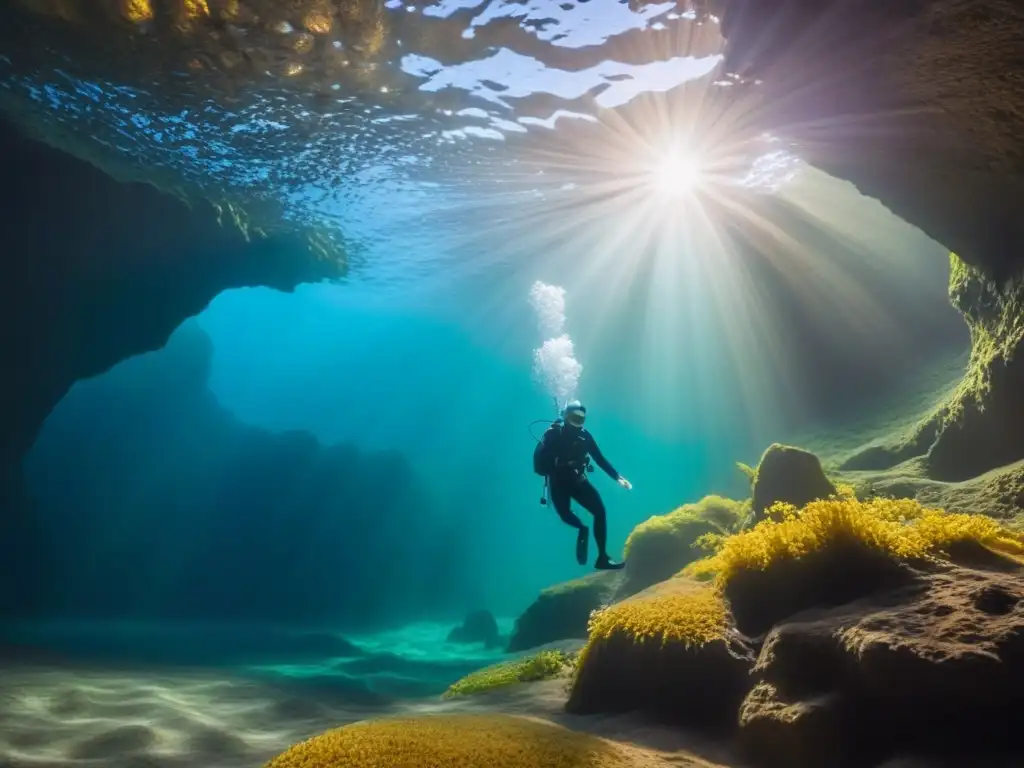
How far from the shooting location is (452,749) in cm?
300

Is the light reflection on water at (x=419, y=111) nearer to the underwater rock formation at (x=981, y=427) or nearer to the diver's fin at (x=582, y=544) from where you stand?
the underwater rock formation at (x=981, y=427)

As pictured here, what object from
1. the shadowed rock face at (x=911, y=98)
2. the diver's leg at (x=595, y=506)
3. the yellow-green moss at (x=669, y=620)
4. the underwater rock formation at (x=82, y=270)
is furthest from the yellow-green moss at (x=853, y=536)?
the underwater rock formation at (x=82, y=270)

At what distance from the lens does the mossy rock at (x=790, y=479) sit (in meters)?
8.64

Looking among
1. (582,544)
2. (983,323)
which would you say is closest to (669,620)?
(582,544)

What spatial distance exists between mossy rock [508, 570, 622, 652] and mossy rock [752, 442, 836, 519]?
18.9 feet

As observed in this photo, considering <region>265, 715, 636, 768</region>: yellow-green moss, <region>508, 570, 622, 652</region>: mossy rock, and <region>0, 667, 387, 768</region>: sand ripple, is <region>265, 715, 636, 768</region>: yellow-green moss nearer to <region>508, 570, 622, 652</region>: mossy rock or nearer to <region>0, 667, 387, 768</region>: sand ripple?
<region>0, 667, 387, 768</region>: sand ripple

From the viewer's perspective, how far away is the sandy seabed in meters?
4.14

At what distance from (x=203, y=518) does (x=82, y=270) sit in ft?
61.3

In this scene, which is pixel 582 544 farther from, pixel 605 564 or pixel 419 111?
pixel 419 111

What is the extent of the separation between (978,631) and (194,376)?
42.6 metres

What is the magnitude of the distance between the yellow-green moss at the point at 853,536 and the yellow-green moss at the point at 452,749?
6.97 ft

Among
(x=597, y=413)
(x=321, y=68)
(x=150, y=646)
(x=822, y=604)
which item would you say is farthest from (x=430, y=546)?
(x=597, y=413)

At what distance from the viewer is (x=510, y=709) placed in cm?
504

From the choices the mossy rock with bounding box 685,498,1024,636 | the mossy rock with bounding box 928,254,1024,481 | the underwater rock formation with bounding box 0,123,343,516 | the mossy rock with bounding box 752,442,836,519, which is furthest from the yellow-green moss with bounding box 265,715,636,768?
the underwater rock formation with bounding box 0,123,343,516
